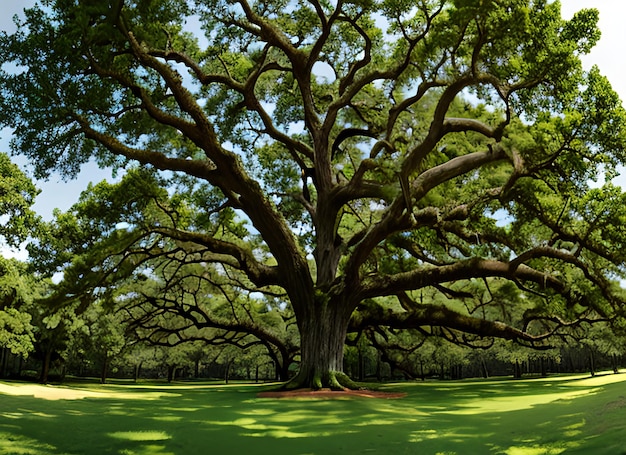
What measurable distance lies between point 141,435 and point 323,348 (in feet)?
23.7

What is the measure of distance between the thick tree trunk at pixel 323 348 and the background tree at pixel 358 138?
0.13 feet

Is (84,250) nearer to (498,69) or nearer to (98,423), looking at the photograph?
(98,423)

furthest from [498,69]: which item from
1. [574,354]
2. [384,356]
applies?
[574,354]

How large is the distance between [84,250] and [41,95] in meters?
7.89

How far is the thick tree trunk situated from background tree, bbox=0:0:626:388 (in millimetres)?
39

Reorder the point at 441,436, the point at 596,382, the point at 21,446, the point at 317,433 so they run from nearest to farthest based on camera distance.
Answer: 1. the point at 21,446
2. the point at 441,436
3. the point at 317,433
4. the point at 596,382

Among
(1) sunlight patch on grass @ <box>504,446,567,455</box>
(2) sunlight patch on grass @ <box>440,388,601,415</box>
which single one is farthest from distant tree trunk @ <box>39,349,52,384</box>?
(1) sunlight patch on grass @ <box>504,446,567,455</box>

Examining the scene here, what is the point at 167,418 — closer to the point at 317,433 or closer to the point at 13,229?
the point at 317,433

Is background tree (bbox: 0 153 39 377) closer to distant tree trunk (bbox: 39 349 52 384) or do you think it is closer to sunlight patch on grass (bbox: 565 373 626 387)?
distant tree trunk (bbox: 39 349 52 384)

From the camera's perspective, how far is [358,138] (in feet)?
53.0

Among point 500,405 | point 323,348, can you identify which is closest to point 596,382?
point 500,405

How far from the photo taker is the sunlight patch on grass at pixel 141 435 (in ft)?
13.5

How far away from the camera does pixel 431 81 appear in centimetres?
1054

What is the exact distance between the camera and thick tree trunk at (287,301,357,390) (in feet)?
35.6
